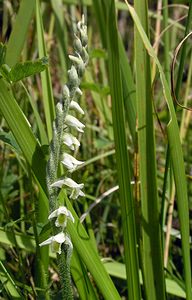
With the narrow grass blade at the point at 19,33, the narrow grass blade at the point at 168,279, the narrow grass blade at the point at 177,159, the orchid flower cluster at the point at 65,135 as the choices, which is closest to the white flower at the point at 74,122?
the orchid flower cluster at the point at 65,135

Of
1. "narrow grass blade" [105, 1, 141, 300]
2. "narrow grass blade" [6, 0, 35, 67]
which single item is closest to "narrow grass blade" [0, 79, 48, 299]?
"narrow grass blade" [105, 1, 141, 300]

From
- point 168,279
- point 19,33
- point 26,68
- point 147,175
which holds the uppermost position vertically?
point 19,33

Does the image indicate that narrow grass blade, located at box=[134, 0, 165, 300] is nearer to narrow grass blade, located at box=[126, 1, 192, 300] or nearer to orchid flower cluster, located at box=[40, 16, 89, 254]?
narrow grass blade, located at box=[126, 1, 192, 300]

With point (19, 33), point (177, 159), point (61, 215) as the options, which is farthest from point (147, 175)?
point (19, 33)

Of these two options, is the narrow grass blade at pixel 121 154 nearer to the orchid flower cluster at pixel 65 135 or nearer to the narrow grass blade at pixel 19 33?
the orchid flower cluster at pixel 65 135

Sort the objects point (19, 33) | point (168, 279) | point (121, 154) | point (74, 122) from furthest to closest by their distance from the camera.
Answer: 1. point (168, 279)
2. point (19, 33)
3. point (121, 154)
4. point (74, 122)

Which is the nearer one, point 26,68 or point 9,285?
point 26,68

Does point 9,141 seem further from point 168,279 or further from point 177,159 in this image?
point 168,279
